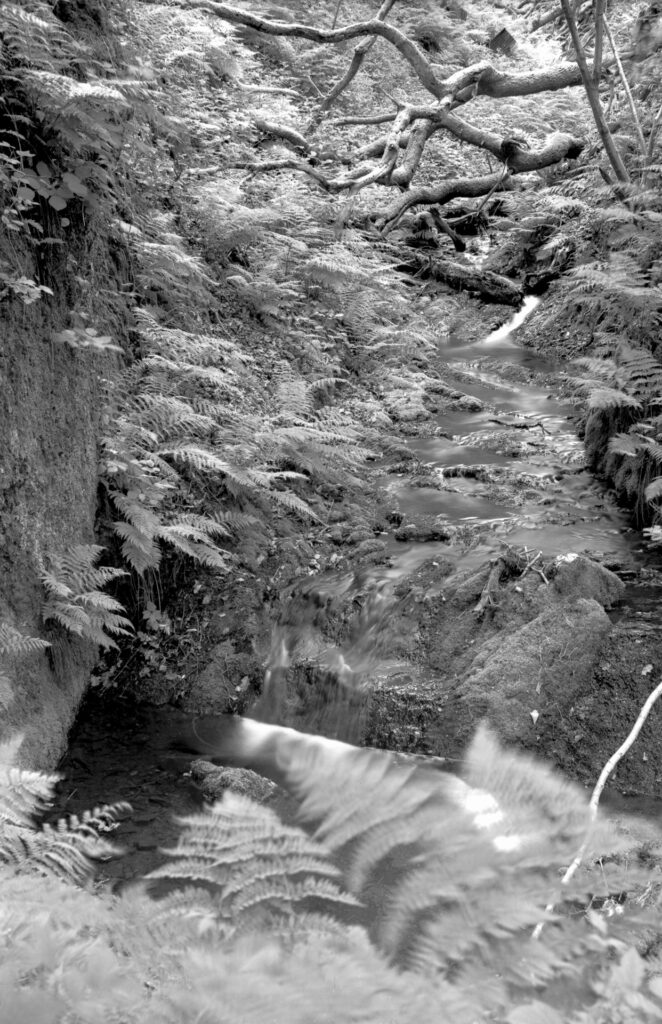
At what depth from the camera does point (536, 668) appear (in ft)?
16.5

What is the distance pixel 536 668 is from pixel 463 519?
214 cm

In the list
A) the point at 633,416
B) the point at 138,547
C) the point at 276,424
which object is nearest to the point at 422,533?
the point at 276,424

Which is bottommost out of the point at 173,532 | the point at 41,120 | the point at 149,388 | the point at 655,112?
the point at 173,532

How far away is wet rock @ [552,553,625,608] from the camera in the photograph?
5496mm

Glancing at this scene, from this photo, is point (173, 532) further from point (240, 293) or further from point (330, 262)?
point (330, 262)

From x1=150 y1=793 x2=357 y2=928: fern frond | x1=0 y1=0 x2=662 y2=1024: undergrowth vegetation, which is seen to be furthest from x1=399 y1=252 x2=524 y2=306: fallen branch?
x1=150 y1=793 x2=357 y2=928: fern frond

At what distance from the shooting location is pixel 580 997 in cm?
109

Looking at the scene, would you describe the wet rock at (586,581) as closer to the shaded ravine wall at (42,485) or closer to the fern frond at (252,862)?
the shaded ravine wall at (42,485)

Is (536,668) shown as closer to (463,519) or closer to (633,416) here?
(463,519)

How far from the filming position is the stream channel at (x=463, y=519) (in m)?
4.47

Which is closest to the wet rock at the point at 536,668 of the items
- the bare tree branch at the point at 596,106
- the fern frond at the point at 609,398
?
the fern frond at the point at 609,398

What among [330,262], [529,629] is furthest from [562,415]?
[529,629]

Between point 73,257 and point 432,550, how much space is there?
362cm

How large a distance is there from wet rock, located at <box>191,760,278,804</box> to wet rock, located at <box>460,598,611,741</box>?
1498 mm
